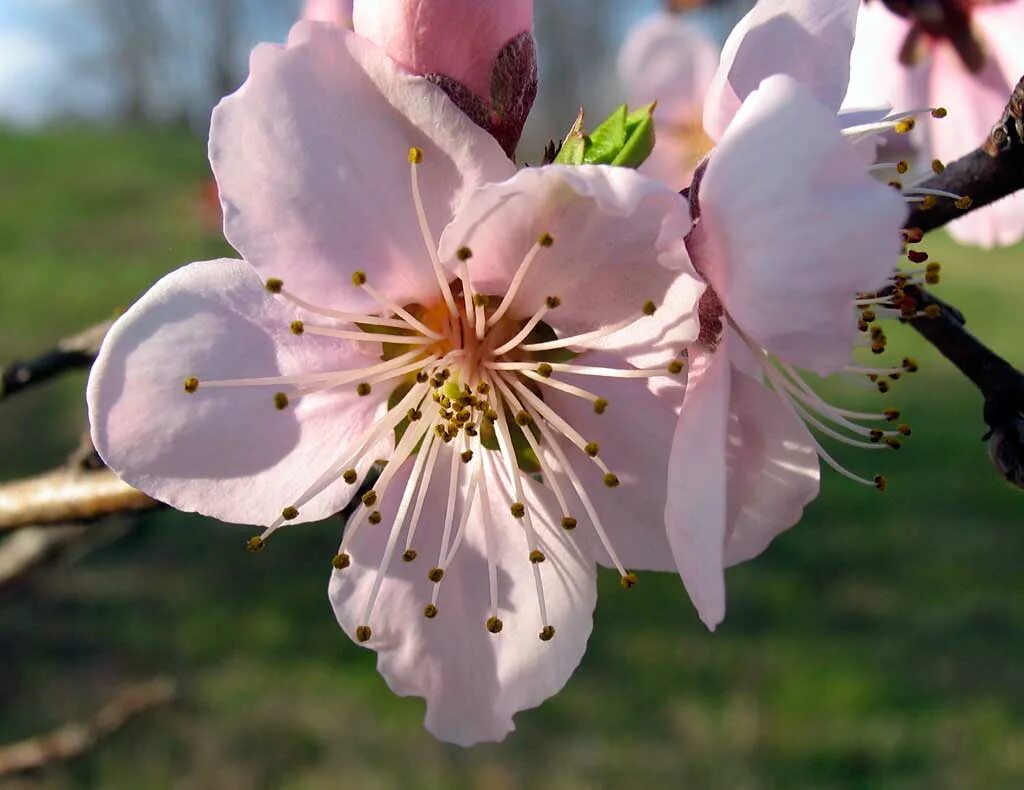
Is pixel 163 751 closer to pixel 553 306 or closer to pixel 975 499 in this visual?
pixel 553 306

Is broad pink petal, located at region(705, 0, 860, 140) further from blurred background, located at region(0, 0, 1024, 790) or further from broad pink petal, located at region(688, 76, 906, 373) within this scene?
blurred background, located at region(0, 0, 1024, 790)

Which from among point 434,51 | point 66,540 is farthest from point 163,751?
point 434,51

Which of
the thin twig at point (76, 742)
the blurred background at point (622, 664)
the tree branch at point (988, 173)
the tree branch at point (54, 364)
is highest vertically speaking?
the tree branch at point (988, 173)

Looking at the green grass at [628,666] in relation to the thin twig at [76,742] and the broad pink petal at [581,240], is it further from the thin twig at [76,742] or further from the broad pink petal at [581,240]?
the broad pink petal at [581,240]

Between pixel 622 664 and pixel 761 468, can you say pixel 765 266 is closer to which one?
pixel 761 468

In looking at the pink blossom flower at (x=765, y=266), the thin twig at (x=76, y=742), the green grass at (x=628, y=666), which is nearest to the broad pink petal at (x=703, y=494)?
the pink blossom flower at (x=765, y=266)

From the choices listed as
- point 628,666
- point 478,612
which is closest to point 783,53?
point 478,612
